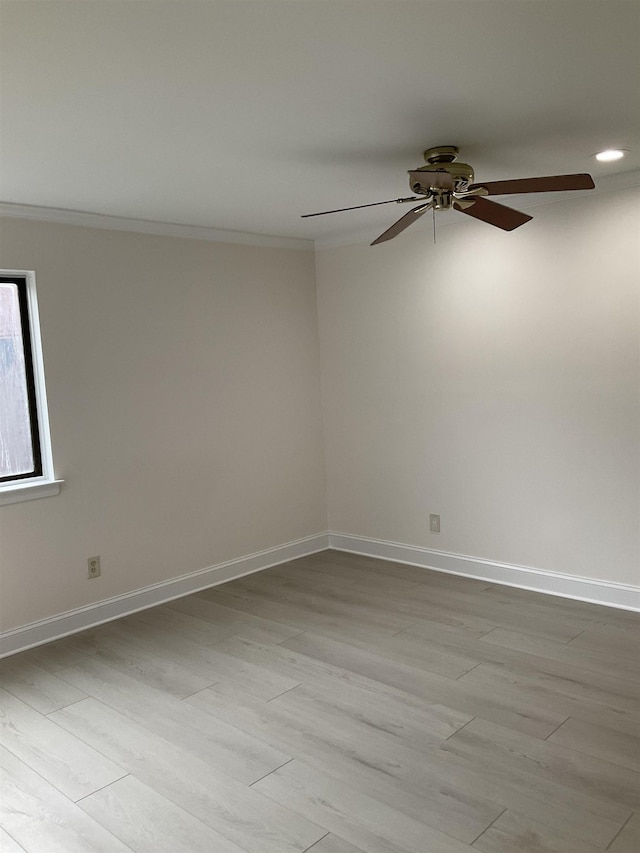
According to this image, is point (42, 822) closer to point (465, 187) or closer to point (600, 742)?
point (600, 742)

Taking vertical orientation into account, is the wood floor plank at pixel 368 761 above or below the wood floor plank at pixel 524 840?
above

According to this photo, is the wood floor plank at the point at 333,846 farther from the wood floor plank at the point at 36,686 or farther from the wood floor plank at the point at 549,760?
the wood floor plank at the point at 36,686

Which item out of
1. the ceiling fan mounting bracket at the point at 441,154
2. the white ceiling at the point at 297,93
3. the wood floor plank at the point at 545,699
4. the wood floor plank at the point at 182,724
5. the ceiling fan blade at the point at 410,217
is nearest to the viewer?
the white ceiling at the point at 297,93

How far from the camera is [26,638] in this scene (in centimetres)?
368

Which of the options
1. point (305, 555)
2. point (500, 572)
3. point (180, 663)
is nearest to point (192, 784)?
point (180, 663)

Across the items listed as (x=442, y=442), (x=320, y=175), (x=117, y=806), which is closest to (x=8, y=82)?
(x=320, y=175)

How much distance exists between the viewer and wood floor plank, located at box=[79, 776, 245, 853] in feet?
7.05

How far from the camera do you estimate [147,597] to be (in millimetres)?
4219

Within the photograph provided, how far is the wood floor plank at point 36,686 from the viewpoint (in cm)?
310

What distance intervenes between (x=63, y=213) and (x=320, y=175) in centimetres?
141

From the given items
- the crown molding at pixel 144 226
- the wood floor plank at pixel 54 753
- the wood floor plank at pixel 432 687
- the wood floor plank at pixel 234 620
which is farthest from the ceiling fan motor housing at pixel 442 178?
the wood floor plank at pixel 54 753

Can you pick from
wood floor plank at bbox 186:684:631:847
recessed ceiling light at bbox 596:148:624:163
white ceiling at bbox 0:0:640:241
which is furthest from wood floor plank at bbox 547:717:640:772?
recessed ceiling light at bbox 596:148:624:163

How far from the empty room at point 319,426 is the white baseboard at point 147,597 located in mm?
17

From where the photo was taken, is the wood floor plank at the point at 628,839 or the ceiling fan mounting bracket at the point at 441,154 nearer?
the wood floor plank at the point at 628,839
